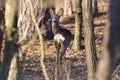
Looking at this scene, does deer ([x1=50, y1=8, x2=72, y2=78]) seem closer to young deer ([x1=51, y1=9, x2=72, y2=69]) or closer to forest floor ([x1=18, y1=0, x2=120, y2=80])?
young deer ([x1=51, y1=9, x2=72, y2=69])

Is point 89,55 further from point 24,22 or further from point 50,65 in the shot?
point 24,22

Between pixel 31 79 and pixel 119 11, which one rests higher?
pixel 119 11

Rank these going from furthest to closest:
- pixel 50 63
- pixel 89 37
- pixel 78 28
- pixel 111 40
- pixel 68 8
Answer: pixel 68 8
pixel 78 28
pixel 50 63
pixel 89 37
pixel 111 40

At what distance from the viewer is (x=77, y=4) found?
1622 cm

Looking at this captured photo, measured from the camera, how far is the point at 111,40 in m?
1.85

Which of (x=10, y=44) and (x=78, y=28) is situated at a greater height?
(x=10, y=44)

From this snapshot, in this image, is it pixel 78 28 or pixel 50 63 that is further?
pixel 78 28

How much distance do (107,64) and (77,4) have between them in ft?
47.3

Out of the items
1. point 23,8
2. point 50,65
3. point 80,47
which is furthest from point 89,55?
point 23,8

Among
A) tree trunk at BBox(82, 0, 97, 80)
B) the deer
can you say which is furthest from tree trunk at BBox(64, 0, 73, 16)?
tree trunk at BBox(82, 0, 97, 80)

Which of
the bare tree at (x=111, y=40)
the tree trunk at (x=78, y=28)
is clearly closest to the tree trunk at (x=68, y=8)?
the tree trunk at (x=78, y=28)

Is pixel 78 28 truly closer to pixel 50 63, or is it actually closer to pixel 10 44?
pixel 50 63

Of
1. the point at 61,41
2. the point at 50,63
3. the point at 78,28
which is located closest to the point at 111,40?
the point at 61,41

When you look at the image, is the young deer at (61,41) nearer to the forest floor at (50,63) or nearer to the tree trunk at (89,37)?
the forest floor at (50,63)
